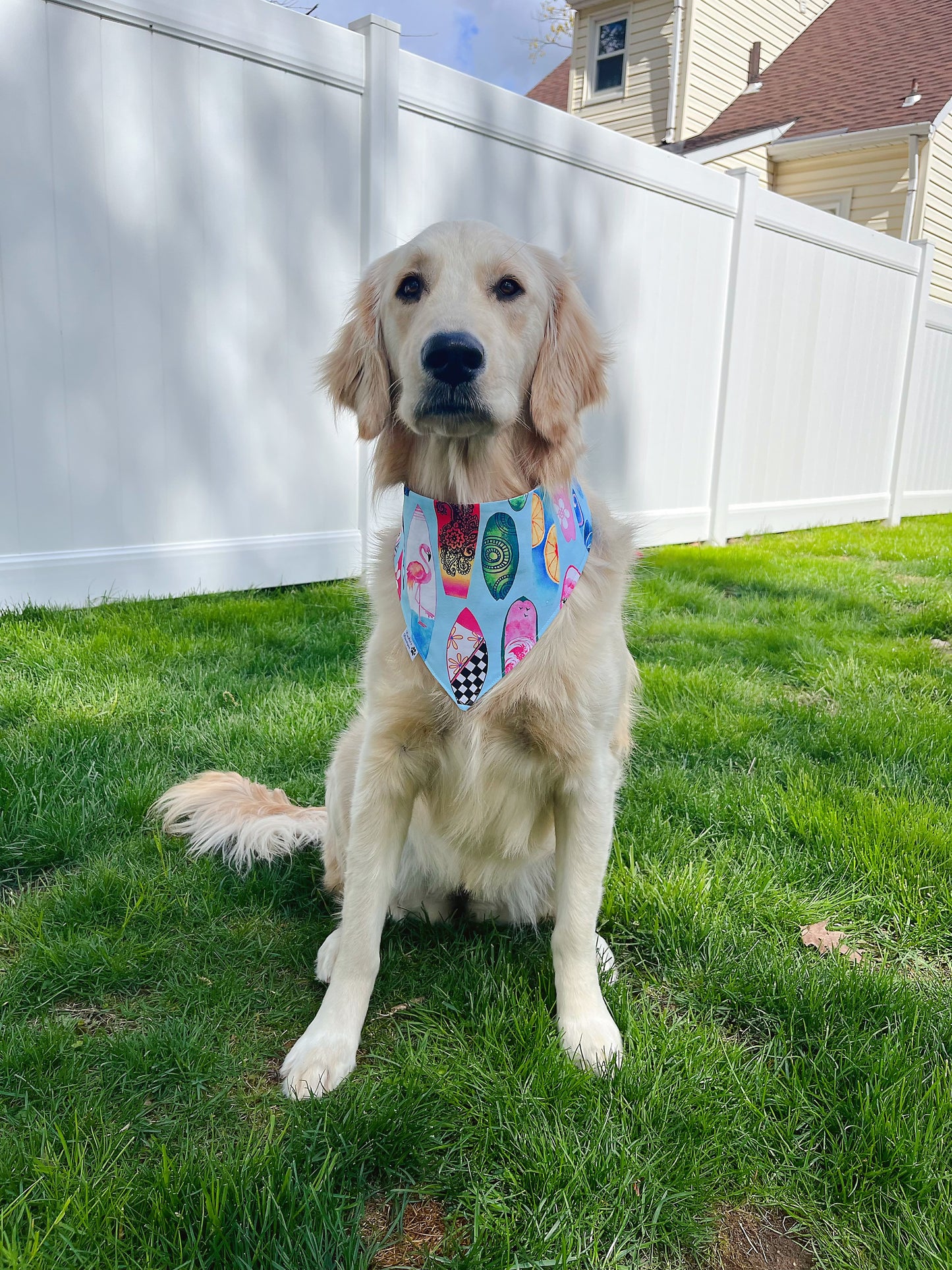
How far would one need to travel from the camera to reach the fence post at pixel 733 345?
679 cm

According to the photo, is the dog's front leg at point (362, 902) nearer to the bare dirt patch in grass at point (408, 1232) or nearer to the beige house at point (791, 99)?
the bare dirt patch in grass at point (408, 1232)

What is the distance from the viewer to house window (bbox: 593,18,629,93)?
44.5 feet

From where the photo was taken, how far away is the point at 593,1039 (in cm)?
165

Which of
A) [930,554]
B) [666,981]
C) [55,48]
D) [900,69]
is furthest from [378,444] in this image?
[900,69]

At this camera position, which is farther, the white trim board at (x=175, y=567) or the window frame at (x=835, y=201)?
the window frame at (x=835, y=201)

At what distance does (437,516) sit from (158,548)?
9.22ft

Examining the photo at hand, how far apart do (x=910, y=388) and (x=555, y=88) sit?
1172 centimetres

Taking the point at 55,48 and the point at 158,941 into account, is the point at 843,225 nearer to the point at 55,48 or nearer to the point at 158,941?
the point at 55,48

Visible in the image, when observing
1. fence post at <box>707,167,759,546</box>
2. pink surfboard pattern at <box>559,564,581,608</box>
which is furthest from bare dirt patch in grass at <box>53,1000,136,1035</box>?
fence post at <box>707,167,759,546</box>

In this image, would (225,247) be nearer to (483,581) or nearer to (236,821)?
(236,821)

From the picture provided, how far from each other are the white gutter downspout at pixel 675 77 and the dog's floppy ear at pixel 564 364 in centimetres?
1315

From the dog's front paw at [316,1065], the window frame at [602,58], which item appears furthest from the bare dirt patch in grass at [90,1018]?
the window frame at [602,58]

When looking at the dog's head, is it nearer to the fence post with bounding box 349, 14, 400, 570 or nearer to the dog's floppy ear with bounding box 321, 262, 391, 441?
the dog's floppy ear with bounding box 321, 262, 391, 441

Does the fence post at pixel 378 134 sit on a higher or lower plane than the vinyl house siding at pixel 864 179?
lower
